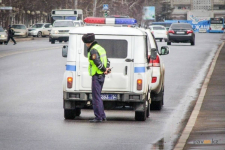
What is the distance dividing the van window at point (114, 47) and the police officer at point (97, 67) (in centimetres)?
44

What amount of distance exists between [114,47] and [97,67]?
34.9 inches

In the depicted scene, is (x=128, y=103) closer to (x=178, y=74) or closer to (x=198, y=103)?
(x=198, y=103)

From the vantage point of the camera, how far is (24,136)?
1072 cm

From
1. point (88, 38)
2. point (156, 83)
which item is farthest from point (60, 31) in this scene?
point (88, 38)

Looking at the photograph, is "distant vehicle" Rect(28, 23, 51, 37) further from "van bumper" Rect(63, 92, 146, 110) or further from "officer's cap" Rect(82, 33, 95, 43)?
"officer's cap" Rect(82, 33, 95, 43)

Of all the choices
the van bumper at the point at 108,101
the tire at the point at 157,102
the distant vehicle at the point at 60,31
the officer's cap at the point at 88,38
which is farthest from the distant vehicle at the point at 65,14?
the officer's cap at the point at 88,38

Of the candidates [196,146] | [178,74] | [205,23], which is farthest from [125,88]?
[205,23]

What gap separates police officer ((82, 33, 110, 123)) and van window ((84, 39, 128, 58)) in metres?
0.44

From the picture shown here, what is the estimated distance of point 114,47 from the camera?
42.5 feet

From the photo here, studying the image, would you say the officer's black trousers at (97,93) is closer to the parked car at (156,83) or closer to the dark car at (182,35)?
the parked car at (156,83)

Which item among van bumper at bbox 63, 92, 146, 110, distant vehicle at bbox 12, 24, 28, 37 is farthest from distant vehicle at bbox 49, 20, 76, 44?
van bumper at bbox 63, 92, 146, 110

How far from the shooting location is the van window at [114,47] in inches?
508

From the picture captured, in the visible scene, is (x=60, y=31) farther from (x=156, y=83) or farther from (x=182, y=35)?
(x=156, y=83)

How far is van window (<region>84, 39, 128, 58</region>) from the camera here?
1289 cm
